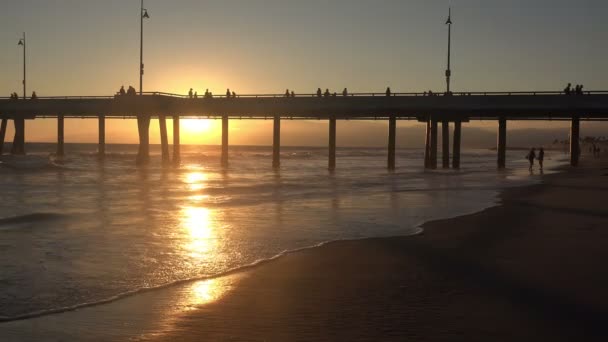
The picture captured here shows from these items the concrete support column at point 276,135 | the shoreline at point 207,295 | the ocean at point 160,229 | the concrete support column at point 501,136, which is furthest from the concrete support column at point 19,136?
the shoreline at point 207,295

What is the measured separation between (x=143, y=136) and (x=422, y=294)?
55.3 metres

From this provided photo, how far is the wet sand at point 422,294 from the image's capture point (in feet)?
→ 23.2

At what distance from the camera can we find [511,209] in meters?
21.1

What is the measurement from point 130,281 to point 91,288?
2.30 ft

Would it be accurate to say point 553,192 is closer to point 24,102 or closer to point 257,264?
point 257,264

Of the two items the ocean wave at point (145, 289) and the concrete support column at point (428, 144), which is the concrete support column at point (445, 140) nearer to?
the concrete support column at point (428, 144)

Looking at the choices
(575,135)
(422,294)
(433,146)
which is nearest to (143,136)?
(433,146)

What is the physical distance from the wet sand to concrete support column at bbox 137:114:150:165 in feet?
162

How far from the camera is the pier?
47.8 metres

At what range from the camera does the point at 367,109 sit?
52406 millimetres

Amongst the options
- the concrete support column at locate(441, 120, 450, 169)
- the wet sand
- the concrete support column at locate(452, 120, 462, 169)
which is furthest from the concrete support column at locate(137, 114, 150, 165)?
the wet sand

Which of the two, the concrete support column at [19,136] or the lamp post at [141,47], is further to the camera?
the concrete support column at [19,136]

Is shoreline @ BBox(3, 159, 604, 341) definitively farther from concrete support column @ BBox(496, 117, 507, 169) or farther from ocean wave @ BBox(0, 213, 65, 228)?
concrete support column @ BBox(496, 117, 507, 169)

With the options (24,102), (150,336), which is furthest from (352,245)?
(24,102)
